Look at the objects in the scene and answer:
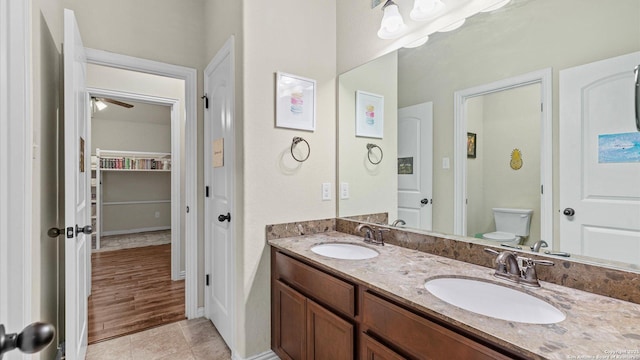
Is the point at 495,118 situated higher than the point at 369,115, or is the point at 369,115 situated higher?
the point at 369,115

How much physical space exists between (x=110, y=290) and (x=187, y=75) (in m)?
2.41

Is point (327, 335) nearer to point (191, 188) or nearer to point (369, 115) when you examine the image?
point (369, 115)

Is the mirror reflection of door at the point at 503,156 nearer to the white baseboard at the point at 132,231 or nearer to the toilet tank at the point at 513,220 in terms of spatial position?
the toilet tank at the point at 513,220

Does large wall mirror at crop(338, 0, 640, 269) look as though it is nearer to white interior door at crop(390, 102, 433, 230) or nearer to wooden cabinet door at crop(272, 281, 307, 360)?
white interior door at crop(390, 102, 433, 230)

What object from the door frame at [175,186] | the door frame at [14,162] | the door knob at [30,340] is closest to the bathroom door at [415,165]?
the door knob at [30,340]

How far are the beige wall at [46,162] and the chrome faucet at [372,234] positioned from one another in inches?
62.0

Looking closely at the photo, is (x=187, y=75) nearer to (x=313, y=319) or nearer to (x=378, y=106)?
(x=378, y=106)

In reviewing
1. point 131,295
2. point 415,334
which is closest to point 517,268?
point 415,334

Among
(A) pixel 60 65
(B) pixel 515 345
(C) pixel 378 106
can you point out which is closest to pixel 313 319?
(B) pixel 515 345

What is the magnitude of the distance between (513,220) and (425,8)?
1146 mm

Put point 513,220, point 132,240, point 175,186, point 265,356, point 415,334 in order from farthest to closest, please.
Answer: point 132,240
point 175,186
point 265,356
point 513,220
point 415,334

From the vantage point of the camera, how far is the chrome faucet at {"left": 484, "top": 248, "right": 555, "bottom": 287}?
3.55 feet

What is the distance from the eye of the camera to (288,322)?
5.60 feet

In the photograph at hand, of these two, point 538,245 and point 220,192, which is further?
point 220,192
